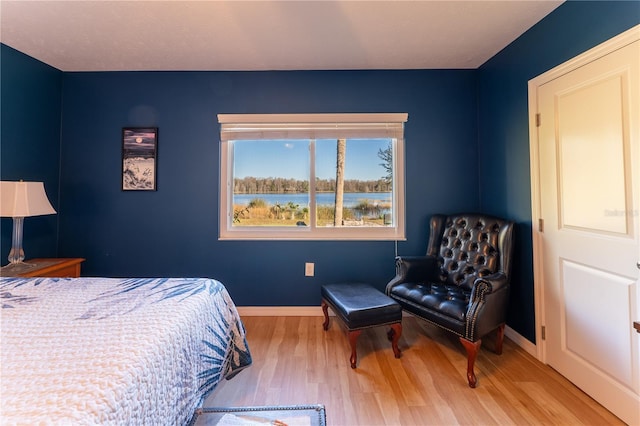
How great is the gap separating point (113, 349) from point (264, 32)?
224 cm

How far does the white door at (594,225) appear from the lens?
4.63ft

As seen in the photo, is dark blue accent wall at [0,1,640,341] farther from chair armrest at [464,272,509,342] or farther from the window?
chair armrest at [464,272,509,342]

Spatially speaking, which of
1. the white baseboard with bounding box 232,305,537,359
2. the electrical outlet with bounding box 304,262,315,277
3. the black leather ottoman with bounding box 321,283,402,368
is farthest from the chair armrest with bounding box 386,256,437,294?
the electrical outlet with bounding box 304,262,315,277

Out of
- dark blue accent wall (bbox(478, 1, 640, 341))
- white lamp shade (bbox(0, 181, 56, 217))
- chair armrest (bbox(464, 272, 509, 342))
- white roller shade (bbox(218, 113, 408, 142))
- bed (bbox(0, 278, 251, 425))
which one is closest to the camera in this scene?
bed (bbox(0, 278, 251, 425))

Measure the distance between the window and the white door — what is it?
1.20 m

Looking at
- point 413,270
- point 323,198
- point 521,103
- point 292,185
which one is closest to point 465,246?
point 413,270

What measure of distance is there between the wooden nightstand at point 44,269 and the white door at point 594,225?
3824 millimetres

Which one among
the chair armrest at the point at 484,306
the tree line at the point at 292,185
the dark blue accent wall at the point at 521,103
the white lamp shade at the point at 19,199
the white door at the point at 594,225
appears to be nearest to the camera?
the white door at the point at 594,225

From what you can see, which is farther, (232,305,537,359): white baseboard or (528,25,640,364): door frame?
(232,305,537,359): white baseboard

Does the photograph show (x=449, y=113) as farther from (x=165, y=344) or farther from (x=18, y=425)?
(x=18, y=425)

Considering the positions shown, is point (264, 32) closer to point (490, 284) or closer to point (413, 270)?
point (413, 270)

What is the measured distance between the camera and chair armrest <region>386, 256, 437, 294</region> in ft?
7.72

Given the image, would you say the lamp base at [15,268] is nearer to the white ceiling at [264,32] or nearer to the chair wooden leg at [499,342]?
the white ceiling at [264,32]

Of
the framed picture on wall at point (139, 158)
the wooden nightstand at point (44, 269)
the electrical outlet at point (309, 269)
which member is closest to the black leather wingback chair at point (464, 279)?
the electrical outlet at point (309, 269)
